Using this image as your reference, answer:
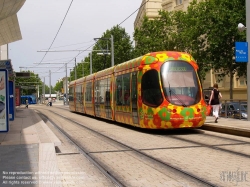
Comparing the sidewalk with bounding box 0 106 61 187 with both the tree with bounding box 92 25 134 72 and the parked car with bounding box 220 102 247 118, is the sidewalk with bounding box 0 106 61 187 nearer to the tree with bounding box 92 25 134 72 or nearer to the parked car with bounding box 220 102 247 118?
the parked car with bounding box 220 102 247 118

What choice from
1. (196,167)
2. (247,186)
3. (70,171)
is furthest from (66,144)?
(247,186)

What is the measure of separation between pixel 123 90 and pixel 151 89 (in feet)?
10.1

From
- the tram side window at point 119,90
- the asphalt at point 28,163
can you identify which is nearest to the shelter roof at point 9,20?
the tram side window at point 119,90

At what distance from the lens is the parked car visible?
A: 19000 mm

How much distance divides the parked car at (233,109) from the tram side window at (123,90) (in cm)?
540

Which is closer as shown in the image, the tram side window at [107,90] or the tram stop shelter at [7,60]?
the tram stop shelter at [7,60]

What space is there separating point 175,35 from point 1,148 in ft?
94.7

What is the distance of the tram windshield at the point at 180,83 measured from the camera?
14.4 metres

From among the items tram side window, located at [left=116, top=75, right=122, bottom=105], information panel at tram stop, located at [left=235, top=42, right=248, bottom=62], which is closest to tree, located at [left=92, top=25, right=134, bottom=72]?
tram side window, located at [left=116, top=75, right=122, bottom=105]

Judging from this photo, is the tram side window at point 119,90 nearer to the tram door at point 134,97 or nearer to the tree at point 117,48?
the tram door at point 134,97

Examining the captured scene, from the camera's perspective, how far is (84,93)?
2945 centimetres

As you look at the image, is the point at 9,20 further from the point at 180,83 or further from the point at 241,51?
the point at 180,83

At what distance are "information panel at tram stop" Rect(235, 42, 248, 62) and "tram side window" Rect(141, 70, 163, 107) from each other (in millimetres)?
4158

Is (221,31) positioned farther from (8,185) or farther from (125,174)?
(8,185)
